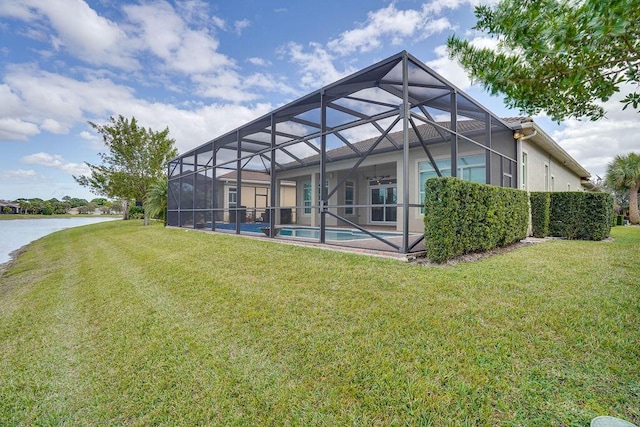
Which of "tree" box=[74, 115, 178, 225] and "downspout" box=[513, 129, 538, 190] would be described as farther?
"tree" box=[74, 115, 178, 225]

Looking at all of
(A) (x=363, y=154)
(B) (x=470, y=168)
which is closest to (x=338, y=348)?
(A) (x=363, y=154)

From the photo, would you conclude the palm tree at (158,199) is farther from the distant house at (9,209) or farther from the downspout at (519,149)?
the distant house at (9,209)

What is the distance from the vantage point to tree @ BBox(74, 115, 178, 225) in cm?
2225

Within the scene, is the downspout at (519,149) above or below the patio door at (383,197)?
above

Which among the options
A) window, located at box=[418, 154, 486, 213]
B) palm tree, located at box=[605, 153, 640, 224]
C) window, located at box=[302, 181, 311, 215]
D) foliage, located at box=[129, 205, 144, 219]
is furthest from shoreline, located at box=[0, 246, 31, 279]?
palm tree, located at box=[605, 153, 640, 224]

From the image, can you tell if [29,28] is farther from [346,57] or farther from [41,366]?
[41,366]

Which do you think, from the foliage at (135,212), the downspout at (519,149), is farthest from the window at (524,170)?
the foliage at (135,212)

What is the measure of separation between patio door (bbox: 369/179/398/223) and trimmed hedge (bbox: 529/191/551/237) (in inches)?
213

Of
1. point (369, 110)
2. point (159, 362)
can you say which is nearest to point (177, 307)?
point (159, 362)

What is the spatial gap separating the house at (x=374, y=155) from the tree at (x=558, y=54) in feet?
8.26

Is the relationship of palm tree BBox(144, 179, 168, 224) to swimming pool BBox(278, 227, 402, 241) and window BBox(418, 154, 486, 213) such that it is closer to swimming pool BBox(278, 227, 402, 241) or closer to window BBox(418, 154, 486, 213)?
swimming pool BBox(278, 227, 402, 241)

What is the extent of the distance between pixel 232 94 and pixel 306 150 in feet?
20.4

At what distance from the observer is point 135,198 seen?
75.9ft

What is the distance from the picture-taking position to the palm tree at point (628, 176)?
2011 cm
